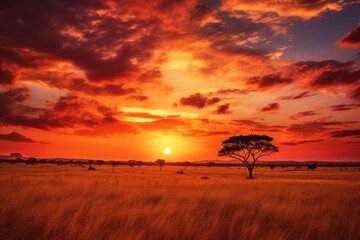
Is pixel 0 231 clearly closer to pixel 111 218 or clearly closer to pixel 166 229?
pixel 111 218

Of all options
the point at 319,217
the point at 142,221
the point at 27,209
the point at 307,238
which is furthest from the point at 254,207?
the point at 27,209

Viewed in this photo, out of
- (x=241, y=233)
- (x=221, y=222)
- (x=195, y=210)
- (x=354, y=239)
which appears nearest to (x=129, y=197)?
(x=195, y=210)

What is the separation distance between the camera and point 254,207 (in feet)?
26.4

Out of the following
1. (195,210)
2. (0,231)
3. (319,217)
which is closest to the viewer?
(0,231)

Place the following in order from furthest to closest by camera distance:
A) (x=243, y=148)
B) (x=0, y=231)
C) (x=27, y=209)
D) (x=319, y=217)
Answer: (x=243, y=148)
(x=319, y=217)
(x=27, y=209)
(x=0, y=231)

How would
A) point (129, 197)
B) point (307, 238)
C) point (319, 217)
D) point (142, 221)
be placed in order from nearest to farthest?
point (307, 238), point (142, 221), point (319, 217), point (129, 197)

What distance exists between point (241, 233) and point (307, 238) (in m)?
1.21

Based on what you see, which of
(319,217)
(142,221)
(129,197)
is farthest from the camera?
(129,197)

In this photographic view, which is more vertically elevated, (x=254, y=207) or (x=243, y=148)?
(x=243, y=148)

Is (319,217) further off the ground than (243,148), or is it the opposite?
(243,148)

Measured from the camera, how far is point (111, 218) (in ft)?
20.0

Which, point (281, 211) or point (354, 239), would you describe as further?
point (281, 211)

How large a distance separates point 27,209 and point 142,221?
8.70 ft

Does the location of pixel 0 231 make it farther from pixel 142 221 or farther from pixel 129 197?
pixel 129 197
